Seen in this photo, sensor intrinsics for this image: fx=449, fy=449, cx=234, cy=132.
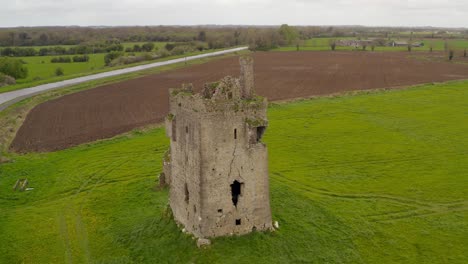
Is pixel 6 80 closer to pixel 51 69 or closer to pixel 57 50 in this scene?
pixel 51 69

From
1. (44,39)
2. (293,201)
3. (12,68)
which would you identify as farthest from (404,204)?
(44,39)

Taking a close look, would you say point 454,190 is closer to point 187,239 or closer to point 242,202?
point 242,202

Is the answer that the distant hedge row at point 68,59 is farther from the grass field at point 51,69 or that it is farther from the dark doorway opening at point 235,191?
the dark doorway opening at point 235,191

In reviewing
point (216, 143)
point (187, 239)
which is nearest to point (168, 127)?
point (216, 143)

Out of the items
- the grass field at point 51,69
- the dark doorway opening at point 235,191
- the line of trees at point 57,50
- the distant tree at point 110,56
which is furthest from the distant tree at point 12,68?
the dark doorway opening at point 235,191

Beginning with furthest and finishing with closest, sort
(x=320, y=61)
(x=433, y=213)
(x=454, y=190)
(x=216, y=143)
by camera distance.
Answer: (x=320, y=61), (x=454, y=190), (x=433, y=213), (x=216, y=143)

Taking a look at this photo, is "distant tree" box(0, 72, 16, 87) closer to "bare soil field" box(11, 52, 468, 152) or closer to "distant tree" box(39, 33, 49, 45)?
"bare soil field" box(11, 52, 468, 152)
